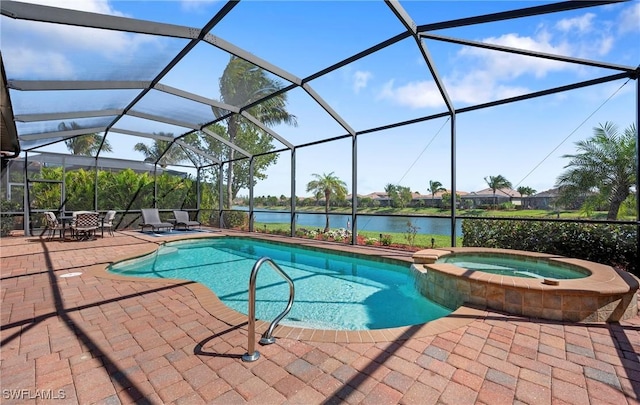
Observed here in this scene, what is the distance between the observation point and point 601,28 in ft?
15.6

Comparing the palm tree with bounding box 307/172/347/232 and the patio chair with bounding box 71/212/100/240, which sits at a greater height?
the palm tree with bounding box 307/172/347/232

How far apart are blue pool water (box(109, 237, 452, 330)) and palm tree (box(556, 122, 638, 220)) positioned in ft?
22.0

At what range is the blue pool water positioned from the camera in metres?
3.98

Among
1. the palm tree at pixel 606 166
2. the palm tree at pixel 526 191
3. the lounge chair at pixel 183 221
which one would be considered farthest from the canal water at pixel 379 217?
the palm tree at pixel 526 191

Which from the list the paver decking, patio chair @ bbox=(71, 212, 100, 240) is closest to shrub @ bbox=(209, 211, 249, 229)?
patio chair @ bbox=(71, 212, 100, 240)

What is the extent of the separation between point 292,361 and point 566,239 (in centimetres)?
595

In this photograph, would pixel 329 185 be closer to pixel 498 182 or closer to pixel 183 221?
pixel 183 221

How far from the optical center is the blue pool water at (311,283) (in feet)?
13.1

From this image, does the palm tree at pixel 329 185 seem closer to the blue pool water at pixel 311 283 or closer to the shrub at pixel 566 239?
the blue pool water at pixel 311 283

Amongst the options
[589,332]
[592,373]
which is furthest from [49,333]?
[589,332]

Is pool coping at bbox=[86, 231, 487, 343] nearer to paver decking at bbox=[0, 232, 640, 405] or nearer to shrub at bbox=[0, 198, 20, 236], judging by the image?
paver decking at bbox=[0, 232, 640, 405]

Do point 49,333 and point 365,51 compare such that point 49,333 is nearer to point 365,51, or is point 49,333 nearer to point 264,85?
point 365,51

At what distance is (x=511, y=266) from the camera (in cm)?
498

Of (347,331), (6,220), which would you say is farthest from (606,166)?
(6,220)
